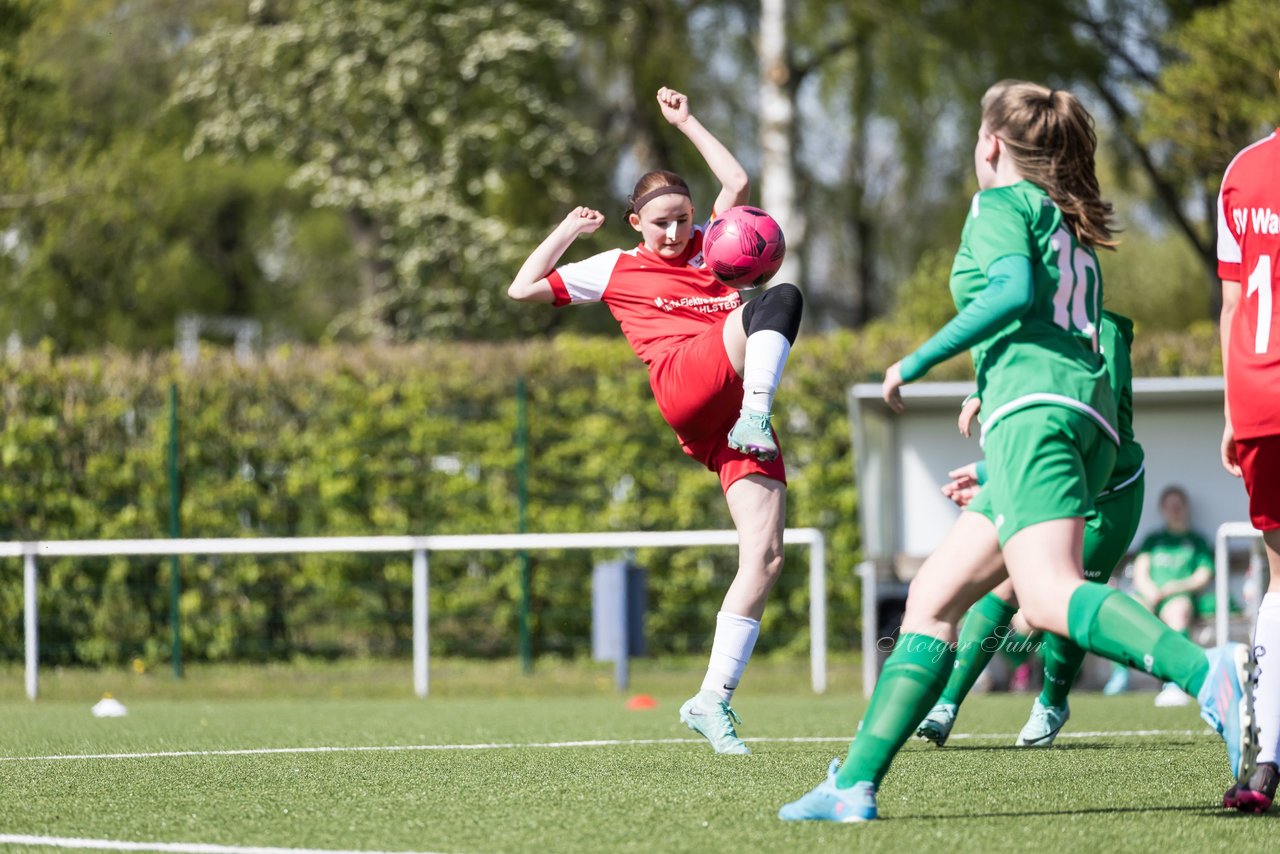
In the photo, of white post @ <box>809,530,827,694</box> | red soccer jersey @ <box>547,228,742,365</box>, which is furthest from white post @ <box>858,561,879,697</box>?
red soccer jersey @ <box>547,228,742,365</box>

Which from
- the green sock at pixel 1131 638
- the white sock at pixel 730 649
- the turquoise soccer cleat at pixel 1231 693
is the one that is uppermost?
the green sock at pixel 1131 638

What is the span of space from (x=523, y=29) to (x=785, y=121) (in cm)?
408

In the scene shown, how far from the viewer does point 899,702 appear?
4.05m

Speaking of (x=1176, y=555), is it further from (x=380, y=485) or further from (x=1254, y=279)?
(x=1254, y=279)

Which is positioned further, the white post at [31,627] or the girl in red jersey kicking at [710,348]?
the white post at [31,627]

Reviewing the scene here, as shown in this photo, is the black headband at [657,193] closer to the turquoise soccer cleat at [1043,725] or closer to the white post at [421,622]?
the turquoise soccer cleat at [1043,725]

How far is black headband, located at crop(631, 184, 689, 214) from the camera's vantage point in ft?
20.6

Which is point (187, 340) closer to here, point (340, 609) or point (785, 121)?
point (785, 121)

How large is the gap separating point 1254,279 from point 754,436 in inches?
62.8

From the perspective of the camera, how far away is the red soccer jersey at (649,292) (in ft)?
20.7

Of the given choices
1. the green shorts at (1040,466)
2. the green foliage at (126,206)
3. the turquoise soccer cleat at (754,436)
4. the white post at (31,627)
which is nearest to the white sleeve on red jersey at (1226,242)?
the green shorts at (1040,466)

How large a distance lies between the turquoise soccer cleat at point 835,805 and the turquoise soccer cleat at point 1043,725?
2.15 meters

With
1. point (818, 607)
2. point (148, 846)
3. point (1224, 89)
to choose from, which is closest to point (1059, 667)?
point (148, 846)

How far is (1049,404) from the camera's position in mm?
3898
